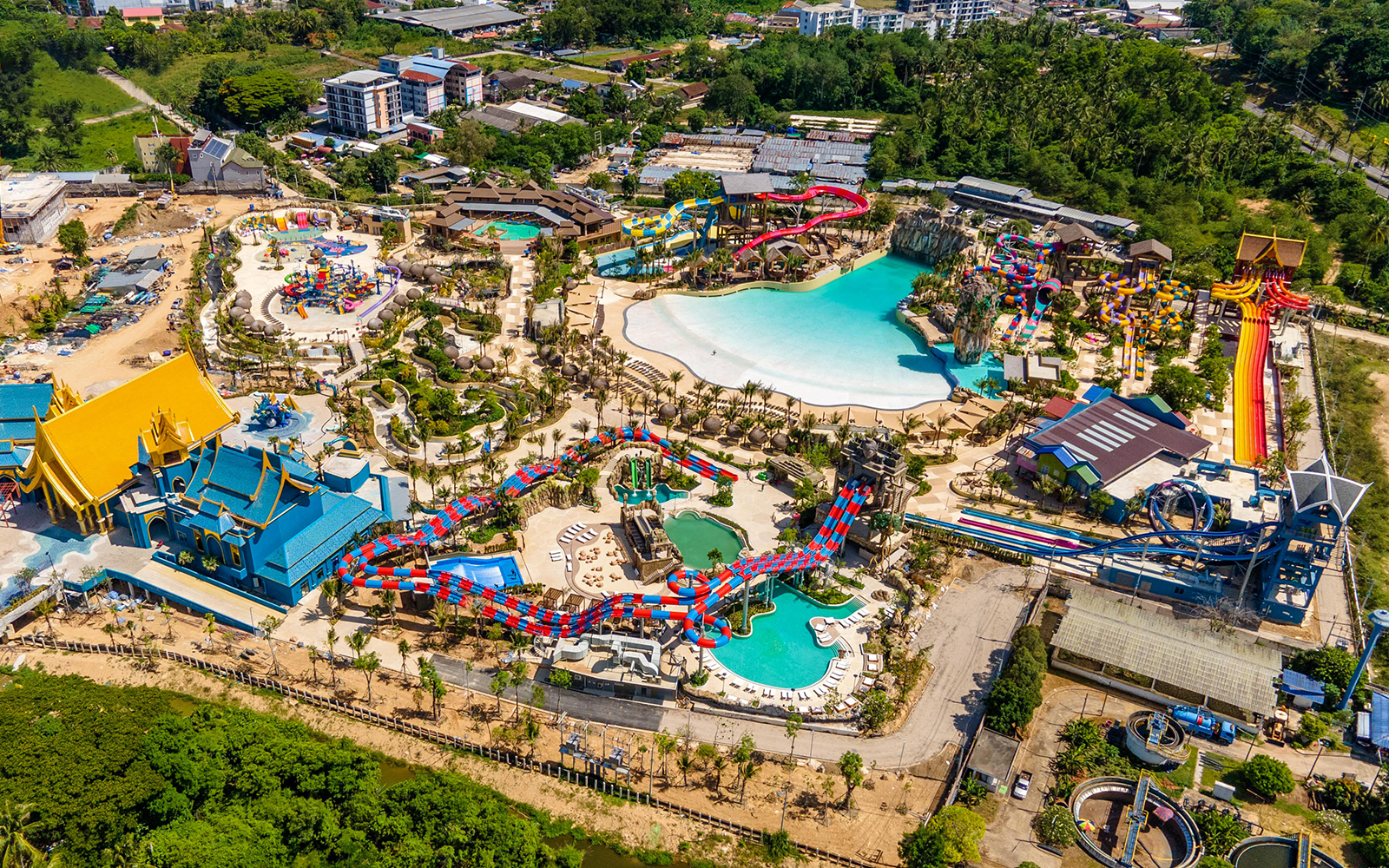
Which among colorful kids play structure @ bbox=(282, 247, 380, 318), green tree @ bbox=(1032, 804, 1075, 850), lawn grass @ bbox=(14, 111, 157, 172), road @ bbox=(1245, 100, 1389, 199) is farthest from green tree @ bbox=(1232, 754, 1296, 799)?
lawn grass @ bbox=(14, 111, 157, 172)

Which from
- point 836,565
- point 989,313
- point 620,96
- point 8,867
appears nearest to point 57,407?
point 8,867

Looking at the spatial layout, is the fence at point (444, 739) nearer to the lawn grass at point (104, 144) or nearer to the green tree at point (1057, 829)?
the green tree at point (1057, 829)

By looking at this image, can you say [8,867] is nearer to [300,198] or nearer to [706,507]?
[706,507]

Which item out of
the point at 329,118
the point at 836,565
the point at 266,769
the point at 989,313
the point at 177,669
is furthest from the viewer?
the point at 329,118

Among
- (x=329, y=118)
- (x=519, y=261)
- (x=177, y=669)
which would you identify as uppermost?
(x=329, y=118)

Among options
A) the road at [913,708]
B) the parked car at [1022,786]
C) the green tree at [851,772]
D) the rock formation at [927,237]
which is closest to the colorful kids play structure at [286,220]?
the rock formation at [927,237]

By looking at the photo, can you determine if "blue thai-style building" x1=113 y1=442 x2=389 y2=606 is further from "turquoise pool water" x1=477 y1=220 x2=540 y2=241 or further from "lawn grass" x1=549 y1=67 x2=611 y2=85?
"lawn grass" x1=549 y1=67 x2=611 y2=85
